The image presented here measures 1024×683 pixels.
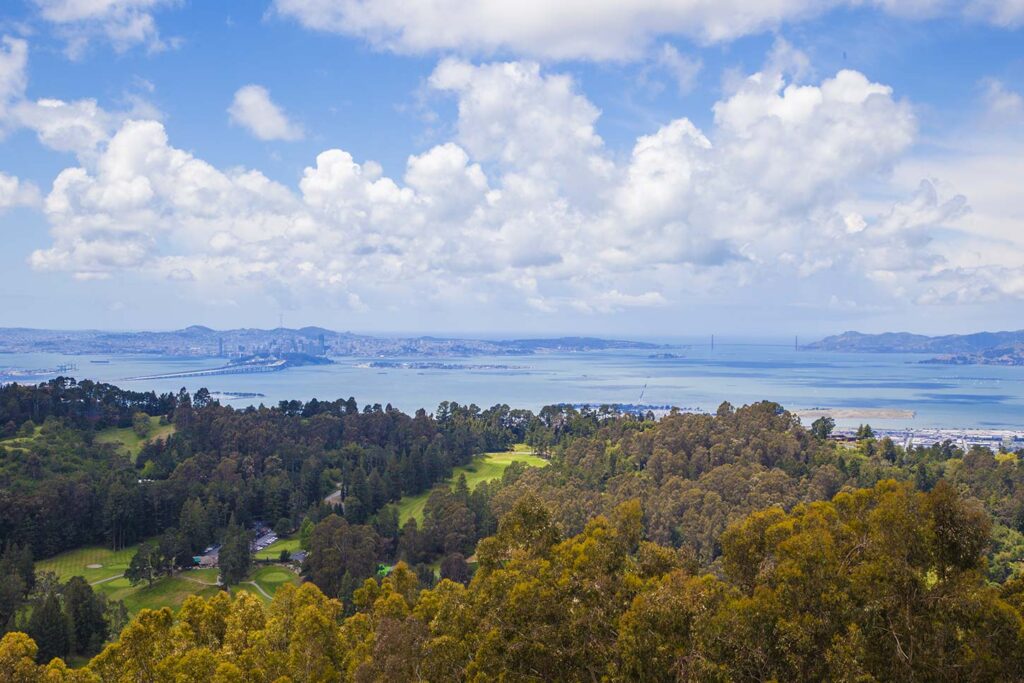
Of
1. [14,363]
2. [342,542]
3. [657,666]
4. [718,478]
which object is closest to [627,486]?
[718,478]

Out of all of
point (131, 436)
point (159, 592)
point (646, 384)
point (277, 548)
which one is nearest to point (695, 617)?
point (159, 592)

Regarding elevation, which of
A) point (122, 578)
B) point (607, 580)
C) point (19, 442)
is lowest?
point (122, 578)

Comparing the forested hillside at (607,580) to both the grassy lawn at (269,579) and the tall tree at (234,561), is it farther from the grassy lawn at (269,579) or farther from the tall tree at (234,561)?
Result: the grassy lawn at (269,579)

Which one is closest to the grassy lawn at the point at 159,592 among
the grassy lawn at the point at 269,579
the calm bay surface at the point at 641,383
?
the grassy lawn at the point at 269,579

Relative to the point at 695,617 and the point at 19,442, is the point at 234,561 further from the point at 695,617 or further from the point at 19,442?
the point at 19,442

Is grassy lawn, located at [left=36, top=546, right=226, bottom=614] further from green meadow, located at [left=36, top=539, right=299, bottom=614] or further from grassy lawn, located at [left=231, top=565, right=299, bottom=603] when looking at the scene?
grassy lawn, located at [left=231, top=565, right=299, bottom=603]

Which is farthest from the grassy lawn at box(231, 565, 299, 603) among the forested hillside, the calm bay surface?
the calm bay surface

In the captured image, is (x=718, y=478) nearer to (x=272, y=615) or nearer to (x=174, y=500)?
(x=272, y=615)
